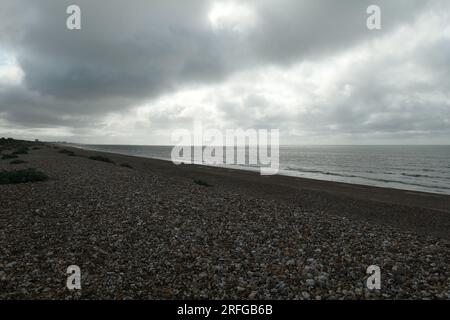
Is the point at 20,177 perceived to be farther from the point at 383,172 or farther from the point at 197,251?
the point at 383,172

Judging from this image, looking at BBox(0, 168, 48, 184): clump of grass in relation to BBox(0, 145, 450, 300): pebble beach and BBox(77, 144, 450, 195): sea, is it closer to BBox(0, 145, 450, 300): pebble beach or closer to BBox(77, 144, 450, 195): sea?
BBox(0, 145, 450, 300): pebble beach

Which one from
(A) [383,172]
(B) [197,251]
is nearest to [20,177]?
(B) [197,251]

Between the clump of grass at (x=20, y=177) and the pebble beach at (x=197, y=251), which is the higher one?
the clump of grass at (x=20, y=177)

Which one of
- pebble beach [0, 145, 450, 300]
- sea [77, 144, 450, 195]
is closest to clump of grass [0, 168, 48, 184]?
pebble beach [0, 145, 450, 300]

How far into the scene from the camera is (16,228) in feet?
31.0

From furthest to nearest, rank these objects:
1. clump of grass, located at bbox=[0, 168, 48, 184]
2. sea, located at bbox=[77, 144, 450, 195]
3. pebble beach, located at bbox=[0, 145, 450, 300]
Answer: sea, located at bbox=[77, 144, 450, 195] → clump of grass, located at bbox=[0, 168, 48, 184] → pebble beach, located at bbox=[0, 145, 450, 300]

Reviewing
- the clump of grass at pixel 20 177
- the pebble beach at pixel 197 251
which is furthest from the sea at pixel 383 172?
the clump of grass at pixel 20 177

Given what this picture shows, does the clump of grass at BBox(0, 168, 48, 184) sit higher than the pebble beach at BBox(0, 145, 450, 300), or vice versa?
the clump of grass at BBox(0, 168, 48, 184)

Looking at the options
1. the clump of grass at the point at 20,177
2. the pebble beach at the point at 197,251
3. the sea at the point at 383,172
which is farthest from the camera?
the sea at the point at 383,172

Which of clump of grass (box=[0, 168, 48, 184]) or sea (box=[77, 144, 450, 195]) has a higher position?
clump of grass (box=[0, 168, 48, 184])

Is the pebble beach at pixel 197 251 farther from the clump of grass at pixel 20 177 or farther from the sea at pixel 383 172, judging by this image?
the sea at pixel 383 172

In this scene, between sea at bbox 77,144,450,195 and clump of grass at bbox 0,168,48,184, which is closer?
clump of grass at bbox 0,168,48,184

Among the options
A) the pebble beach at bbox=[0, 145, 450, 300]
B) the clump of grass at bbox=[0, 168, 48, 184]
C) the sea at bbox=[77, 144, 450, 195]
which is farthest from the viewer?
the sea at bbox=[77, 144, 450, 195]

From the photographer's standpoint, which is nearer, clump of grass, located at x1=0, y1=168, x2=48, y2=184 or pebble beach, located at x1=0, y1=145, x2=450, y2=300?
pebble beach, located at x1=0, y1=145, x2=450, y2=300
